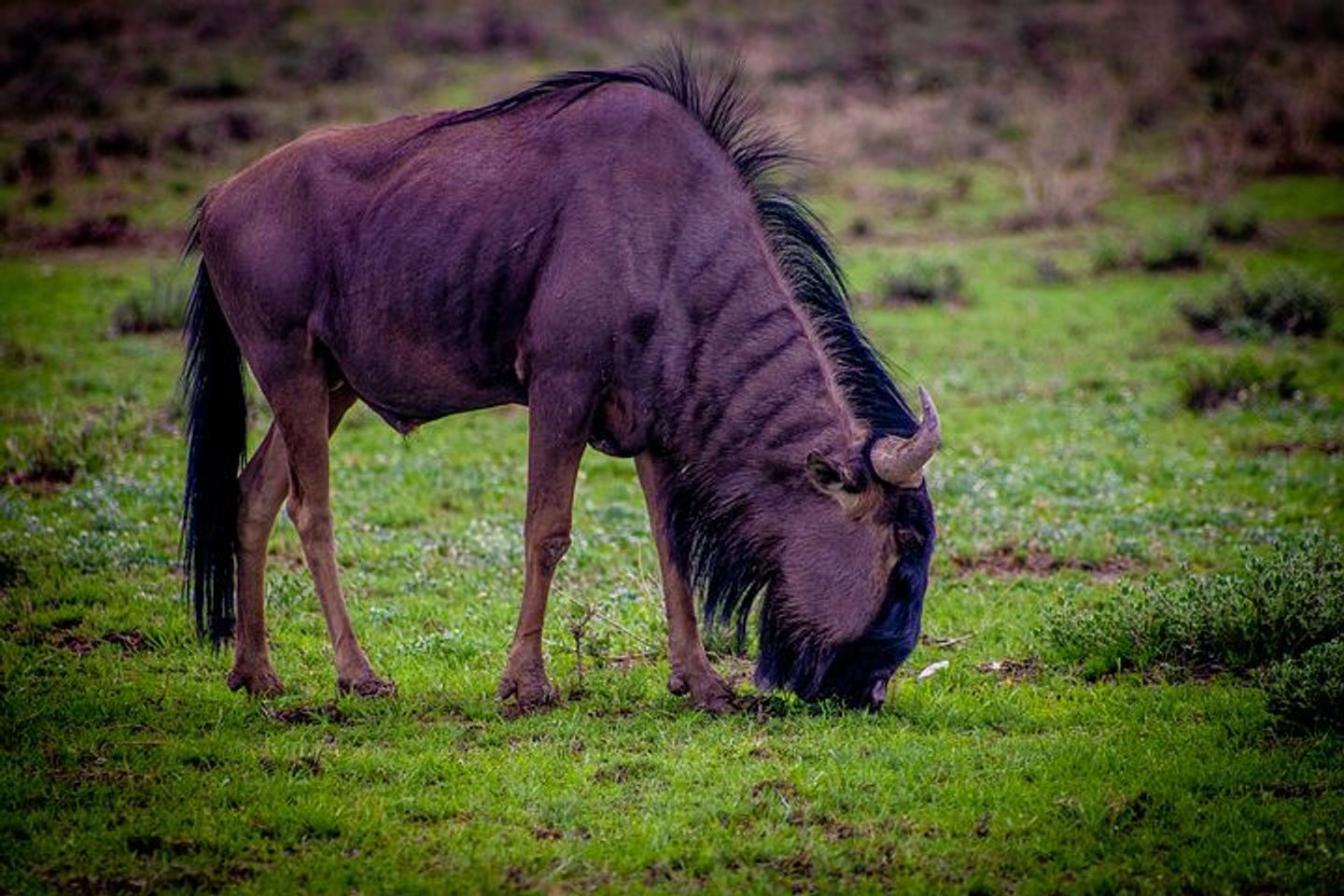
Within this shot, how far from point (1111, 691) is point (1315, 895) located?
2.22 metres

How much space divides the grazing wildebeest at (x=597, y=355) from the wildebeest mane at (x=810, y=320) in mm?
14

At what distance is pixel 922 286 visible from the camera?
1873cm

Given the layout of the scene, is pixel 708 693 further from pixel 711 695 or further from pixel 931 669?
pixel 931 669

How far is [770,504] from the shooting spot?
6.72 m

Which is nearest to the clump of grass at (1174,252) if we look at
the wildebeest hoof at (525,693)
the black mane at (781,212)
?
the black mane at (781,212)

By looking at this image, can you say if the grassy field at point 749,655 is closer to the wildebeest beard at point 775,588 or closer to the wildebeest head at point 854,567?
the wildebeest beard at point 775,588

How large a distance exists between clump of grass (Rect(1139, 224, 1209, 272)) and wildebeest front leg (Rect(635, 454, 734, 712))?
1503 centimetres

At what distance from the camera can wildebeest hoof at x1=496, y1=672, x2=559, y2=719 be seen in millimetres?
6941

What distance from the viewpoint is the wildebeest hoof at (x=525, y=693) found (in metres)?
6.94

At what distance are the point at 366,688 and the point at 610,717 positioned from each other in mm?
1255

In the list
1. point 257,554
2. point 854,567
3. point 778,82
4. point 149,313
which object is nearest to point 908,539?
point 854,567

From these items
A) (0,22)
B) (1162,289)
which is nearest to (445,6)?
(0,22)

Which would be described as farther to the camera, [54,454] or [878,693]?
[54,454]

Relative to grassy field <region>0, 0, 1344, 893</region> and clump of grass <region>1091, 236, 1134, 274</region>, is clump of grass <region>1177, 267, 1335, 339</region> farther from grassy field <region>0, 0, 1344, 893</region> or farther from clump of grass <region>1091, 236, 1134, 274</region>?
clump of grass <region>1091, 236, 1134, 274</region>
